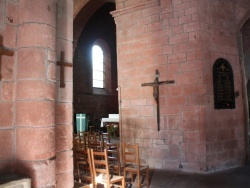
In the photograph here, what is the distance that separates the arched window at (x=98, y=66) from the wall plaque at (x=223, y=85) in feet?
25.8

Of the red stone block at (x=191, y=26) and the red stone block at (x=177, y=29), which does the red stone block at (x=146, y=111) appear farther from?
the red stone block at (x=191, y=26)

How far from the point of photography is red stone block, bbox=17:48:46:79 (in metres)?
1.79

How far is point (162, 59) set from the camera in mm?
5336

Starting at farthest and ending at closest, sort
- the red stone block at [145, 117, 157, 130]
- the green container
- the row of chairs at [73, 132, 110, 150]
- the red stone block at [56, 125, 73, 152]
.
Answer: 1. the green container
2. the red stone block at [145, 117, 157, 130]
3. the row of chairs at [73, 132, 110, 150]
4. the red stone block at [56, 125, 73, 152]

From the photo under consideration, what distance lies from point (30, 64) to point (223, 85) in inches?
170

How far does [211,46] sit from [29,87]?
4.17m

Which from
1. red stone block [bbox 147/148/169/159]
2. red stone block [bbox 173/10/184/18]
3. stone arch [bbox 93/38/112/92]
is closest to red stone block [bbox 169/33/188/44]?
red stone block [bbox 173/10/184/18]

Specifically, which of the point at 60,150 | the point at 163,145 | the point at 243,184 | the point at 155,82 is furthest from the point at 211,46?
the point at 60,150

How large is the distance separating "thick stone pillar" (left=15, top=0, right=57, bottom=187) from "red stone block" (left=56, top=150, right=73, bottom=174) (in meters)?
0.21

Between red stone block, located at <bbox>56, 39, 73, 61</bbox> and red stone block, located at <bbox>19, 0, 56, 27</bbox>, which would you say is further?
red stone block, located at <bbox>56, 39, 73, 61</bbox>

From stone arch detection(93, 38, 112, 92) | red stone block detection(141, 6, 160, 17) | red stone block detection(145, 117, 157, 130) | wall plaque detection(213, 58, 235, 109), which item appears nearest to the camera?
wall plaque detection(213, 58, 235, 109)

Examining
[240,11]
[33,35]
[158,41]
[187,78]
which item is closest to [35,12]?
[33,35]

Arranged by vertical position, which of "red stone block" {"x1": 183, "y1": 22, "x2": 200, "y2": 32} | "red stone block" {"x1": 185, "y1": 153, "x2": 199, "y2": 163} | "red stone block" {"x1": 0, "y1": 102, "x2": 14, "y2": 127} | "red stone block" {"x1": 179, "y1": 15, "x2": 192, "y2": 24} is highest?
"red stone block" {"x1": 179, "y1": 15, "x2": 192, "y2": 24}

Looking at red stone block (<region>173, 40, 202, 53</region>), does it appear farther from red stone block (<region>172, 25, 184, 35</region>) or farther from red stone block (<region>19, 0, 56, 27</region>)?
red stone block (<region>19, 0, 56, 27</region>)
